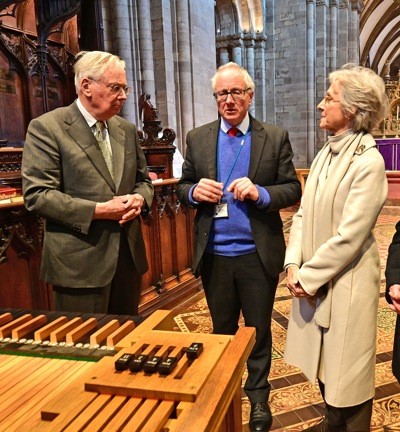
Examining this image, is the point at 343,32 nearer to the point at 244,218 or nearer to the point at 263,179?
the point at 263,179

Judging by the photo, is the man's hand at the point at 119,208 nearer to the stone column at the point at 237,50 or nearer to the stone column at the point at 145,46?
the stone column at the point at 145,46

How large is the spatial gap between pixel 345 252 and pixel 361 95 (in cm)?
63

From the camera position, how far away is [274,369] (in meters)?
3.02

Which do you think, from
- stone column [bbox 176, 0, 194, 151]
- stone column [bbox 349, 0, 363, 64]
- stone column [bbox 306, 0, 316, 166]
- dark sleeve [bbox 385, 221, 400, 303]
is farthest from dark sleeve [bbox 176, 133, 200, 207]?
stone column [bbox 349, 0, 363, 64]

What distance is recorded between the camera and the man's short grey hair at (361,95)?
1.77 metres

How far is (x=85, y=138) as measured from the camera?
6.82 ft

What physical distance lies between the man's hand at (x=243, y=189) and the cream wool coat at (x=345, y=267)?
0.26 metres

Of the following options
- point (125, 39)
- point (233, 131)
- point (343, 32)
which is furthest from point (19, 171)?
point (343, 32)

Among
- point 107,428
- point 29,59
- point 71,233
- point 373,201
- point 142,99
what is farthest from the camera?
point 29,59

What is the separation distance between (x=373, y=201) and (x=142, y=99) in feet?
16.1

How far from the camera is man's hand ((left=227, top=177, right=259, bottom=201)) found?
2.03 metres

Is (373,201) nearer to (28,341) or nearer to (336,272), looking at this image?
(336,272)

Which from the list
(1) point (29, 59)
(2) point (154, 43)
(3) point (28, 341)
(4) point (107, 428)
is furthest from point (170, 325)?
(1) point (29, 59)

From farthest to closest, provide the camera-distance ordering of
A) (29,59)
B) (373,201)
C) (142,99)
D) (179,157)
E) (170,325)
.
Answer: (29,59) → (179,157) → (142,99) → (373,201) → (170,325)
